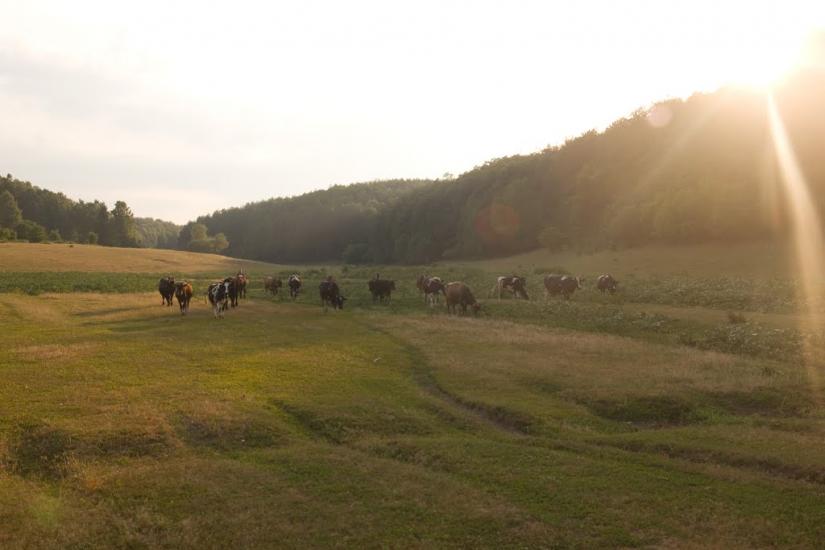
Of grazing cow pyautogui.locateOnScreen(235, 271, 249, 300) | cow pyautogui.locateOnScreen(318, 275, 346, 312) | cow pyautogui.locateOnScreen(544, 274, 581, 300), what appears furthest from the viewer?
cow pyautogui.locateOnScreen(544, 274, 581, 300)

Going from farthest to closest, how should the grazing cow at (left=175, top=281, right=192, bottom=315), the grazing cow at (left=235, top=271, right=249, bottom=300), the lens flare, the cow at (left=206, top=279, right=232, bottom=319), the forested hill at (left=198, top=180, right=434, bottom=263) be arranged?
1. the forested hill at (left=198, top=180, right=434, bottom=263)
2. the grazing cow at (left=235, top=271, right=249, bottom=300)
3. the grazing cow at (left=175, top=281, right=192, bottom=315)
4. the cow at (left=206, top=279, right=232, bottom=319)
5. the lens flare

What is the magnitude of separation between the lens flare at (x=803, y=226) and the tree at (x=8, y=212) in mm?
117114

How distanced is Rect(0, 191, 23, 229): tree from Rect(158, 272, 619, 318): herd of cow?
88.9 meters

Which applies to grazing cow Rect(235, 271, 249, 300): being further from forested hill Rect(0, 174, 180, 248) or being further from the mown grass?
forested hill Rect(0, 174, 180, 248)

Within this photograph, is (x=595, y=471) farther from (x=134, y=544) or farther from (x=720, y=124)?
(x=720, y=124)

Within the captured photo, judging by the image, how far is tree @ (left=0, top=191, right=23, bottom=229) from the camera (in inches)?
4397

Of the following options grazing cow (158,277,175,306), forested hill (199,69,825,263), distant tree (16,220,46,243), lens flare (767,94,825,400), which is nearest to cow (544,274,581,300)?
lens flare (767,94,825,400)

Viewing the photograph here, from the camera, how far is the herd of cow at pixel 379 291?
106ft

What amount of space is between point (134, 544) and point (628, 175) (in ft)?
288

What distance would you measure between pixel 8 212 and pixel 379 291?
9975 cm

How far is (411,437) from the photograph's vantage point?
13.6 metres

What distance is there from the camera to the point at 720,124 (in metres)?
74.9

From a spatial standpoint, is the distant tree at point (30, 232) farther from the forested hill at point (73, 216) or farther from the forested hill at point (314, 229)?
the forested hill at point (314, 229)


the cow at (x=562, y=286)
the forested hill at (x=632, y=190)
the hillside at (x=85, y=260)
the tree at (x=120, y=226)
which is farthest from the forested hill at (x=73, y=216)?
the cow at (x=562, y=286)
